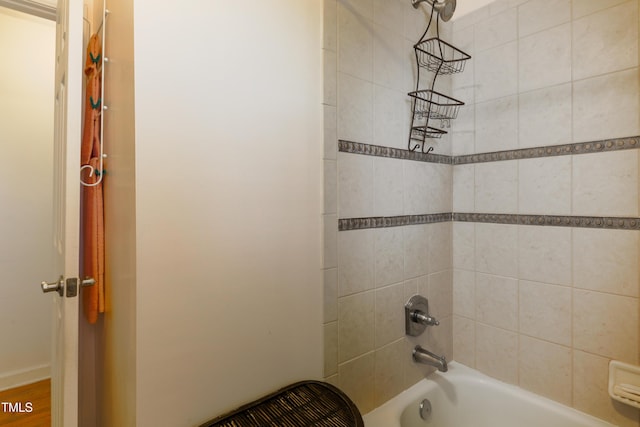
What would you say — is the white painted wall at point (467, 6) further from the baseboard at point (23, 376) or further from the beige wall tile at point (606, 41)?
the baseboard at point (23, 376)

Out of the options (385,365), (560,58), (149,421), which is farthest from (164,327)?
(560,58)

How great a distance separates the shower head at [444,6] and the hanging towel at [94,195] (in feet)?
4.53

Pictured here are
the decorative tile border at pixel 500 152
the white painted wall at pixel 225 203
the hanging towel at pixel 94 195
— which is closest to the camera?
the white painted wall at pixel 225 203

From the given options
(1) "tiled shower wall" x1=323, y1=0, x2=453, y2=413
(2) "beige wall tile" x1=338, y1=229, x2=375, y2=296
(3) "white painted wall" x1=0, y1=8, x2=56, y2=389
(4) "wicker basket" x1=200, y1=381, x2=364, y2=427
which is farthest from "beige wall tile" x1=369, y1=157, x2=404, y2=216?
(3) "white painted wall" x1=0, y1=8, x2=56, y2=389

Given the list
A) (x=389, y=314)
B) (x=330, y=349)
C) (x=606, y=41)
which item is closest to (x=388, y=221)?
(x=389, y=314)

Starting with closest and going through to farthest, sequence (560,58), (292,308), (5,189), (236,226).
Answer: (236,226) → (292,308) → (560,58) → (5,189)

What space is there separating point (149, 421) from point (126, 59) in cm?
101

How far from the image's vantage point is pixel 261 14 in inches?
40.8

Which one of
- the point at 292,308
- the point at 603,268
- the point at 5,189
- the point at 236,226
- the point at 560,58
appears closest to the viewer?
the point at 236,226

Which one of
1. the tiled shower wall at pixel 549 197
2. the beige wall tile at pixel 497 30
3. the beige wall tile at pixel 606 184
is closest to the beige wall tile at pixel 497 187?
the tiled shower wall at pixel 549 197

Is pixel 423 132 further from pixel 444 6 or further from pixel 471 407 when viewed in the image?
pixel 471 407

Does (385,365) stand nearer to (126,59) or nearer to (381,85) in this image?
(381,85)

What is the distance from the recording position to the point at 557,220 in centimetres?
142

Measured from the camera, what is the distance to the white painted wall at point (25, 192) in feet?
7.56
